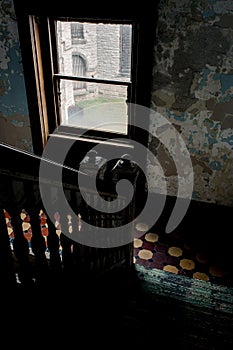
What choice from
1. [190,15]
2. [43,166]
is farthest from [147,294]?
[190,15]

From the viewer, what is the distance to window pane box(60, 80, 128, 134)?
3248 millimetres

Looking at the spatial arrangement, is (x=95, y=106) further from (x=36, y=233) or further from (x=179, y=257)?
(x=36, y=233)

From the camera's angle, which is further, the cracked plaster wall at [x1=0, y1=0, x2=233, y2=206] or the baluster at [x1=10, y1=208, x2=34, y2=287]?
the cracked plaster wall at [x1=0, y1=0, x2=233, y2=206]

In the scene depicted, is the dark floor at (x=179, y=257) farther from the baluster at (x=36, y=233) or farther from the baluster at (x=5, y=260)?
the baluster at (x=5, y=260)

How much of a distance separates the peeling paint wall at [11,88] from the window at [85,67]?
0.10 m

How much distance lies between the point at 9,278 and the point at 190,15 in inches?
93.3

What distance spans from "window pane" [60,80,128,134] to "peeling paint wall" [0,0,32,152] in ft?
1.37

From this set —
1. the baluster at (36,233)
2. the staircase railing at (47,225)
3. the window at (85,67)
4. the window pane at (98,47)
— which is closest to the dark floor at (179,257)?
the staircase railing at (47,225)

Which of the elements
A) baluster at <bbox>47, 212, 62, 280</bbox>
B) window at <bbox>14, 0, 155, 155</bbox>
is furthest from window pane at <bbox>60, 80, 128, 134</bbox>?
baluster at <bbox>47, 212, 62, 280</bbox>

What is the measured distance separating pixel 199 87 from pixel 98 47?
3.33ft

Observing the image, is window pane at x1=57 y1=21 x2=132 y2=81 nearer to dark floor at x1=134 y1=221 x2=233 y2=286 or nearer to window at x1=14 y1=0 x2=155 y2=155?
window at x1=14 y1=0 x2=155 y2=155

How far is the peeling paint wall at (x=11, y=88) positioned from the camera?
3102mm

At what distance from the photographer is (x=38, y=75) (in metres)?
3.26

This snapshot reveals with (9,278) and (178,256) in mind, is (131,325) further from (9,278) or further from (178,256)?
(178,256)
